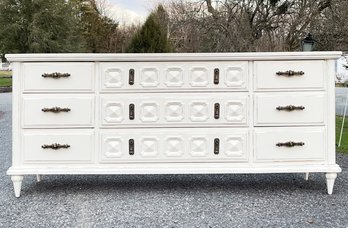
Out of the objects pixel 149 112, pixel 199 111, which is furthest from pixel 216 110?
pixel 149 112

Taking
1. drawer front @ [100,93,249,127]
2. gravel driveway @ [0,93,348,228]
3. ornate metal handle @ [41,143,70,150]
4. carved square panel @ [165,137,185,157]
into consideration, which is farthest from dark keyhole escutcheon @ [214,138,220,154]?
ornate metal handle @ [41,143,70,150]

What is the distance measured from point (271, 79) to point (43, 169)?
187 cm

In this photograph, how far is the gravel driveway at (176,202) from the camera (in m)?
2.66

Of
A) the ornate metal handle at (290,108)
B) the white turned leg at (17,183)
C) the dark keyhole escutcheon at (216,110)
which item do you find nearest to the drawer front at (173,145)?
the dark keyhole escutcheon at (216,110)

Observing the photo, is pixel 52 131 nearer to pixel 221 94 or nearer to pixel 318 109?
pixel 221 94

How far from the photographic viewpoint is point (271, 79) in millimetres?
3168

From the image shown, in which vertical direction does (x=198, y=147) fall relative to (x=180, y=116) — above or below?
below

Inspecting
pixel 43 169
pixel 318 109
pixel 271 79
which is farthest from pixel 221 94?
pixel 43 169

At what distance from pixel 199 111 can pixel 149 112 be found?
0.39m

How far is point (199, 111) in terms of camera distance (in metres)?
3.19

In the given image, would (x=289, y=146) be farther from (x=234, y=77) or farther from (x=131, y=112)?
(x=131, y=112)

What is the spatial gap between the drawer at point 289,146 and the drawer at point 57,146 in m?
1.30

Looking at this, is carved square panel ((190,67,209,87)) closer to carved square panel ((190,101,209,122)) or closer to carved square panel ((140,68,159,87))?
carved square panel ((190,101,209,122))

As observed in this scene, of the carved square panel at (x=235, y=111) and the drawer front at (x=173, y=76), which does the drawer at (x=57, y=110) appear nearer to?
the drawer front at (x=173, y=76)
